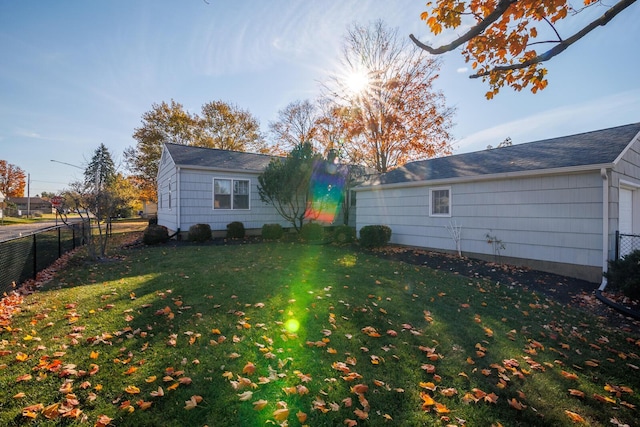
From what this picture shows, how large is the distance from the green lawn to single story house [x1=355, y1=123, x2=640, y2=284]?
3059 mm

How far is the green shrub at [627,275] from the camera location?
17.0ft

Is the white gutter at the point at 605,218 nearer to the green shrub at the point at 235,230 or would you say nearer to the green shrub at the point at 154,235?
the green shrub at the point at 235,230

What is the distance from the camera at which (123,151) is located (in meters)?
28.8

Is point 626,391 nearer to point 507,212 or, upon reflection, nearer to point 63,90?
point 507,212

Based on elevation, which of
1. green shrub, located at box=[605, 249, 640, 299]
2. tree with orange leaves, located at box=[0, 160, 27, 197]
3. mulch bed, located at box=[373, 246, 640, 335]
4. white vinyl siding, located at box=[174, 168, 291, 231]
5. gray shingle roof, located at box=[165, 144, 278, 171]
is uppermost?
tree with orange leaves, located at box=[0, 160, 27, 197]

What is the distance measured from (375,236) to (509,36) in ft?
26.0

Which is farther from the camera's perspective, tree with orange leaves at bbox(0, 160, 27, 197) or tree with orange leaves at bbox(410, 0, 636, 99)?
tree with orange leaves at bbox(0, 160, 27, 197)

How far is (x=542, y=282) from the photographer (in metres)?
6.91

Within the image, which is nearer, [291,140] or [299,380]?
[299,380]

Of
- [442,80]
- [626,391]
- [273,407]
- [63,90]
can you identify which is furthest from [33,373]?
[442,80]

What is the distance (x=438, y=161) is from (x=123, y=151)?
29.2 metres

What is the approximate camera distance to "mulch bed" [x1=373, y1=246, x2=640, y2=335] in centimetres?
497

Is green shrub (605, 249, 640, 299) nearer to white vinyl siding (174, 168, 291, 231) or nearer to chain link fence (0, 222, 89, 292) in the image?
chain link fence (0, 222, 89, 292)

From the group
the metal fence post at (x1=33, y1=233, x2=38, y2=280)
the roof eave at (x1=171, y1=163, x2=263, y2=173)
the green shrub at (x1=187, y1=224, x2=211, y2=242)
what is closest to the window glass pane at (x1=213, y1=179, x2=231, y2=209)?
the roof eave at (x1=171, y1=163, x2=263, y2=173)
